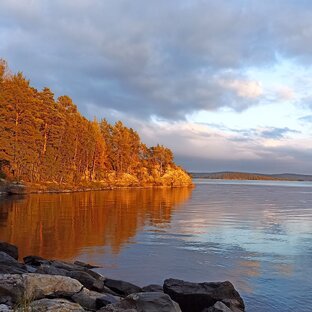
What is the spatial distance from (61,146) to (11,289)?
81022 millimetres

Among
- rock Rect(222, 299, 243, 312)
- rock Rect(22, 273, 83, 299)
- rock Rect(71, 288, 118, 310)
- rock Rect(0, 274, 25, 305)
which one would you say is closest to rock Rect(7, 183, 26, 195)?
rock Rect(22, 273, 83, 299)

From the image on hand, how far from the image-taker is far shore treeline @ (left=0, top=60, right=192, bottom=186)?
68.9 metres

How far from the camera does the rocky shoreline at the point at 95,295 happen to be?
8.90 metres

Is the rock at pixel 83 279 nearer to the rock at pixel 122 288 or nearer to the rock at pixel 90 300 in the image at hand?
the rock at pixel 122 288

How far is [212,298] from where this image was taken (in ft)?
37.8

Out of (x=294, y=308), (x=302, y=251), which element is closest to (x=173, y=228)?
(x=302, y=251)

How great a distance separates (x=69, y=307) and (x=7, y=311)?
4.68 feet

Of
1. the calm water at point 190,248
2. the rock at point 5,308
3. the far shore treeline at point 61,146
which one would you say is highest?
the far shore treeline at point 61,146

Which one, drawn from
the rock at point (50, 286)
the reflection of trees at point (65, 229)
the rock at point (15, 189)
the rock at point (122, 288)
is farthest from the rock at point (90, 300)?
the rock at point (15, 189)

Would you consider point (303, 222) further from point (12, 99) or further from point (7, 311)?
point (12, 99)

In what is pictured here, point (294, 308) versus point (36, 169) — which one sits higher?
point (36, 169)

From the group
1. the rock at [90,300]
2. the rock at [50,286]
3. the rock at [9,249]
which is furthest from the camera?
the rock at [9,249]

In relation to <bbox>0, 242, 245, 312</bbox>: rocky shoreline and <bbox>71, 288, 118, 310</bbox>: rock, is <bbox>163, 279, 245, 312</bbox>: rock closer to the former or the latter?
<bbox>0, 242, 245, 312</bbox>: rocky shoreline

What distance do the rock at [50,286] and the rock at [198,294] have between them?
285 cm
